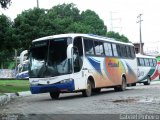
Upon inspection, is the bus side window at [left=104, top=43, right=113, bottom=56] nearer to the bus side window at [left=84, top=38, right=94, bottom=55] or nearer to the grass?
the bus side window at [left=84, top=38, right=94, bottom=55]

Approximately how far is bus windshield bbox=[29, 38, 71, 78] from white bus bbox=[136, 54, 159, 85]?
22.9 m

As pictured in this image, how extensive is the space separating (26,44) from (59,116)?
29507 millimetres

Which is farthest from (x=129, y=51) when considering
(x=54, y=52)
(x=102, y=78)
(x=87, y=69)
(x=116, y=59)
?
(x=54, y=52)

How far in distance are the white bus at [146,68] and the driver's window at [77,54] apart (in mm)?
21814

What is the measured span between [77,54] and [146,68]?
2530cm

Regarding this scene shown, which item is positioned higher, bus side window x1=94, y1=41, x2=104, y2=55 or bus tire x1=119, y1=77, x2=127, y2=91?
bus side window x1=94, y1=41, x2=104, y2=55

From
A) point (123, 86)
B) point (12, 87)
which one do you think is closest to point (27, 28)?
point (12, 87)

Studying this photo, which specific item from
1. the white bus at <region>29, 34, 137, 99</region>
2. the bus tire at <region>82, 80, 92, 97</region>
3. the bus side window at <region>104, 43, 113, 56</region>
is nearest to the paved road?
the white bus at <region>29, 34, 137, 99</region>

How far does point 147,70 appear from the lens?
47906 millimetres

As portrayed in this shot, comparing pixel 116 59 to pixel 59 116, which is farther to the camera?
pixel 116 59

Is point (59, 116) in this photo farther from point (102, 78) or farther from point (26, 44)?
point (26, 44)

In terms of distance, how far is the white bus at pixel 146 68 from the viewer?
4609 centimetres

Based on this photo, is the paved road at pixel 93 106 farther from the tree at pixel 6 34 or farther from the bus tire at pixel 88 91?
the tree at pixel 6 34

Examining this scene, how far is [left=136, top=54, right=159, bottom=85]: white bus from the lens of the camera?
4609cm
